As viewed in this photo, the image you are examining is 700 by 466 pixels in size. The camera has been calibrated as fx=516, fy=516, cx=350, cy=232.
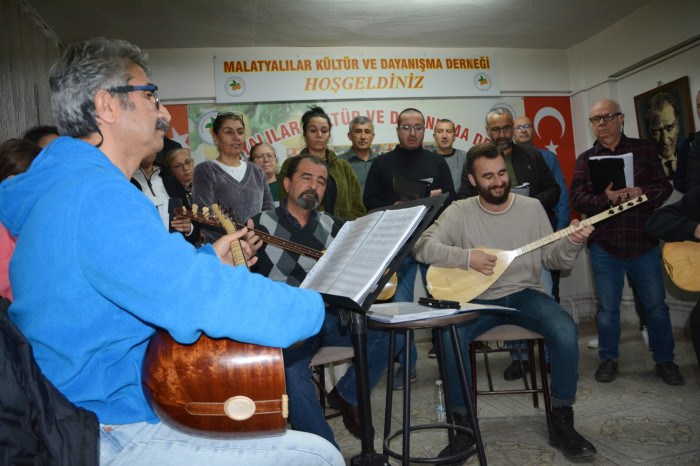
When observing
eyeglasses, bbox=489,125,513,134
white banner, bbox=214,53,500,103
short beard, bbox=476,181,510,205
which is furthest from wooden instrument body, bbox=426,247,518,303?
white banner, bbox=214,53,500,103

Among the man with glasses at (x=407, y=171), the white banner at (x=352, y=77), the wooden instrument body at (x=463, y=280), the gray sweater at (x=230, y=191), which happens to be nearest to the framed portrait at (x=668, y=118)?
the white banner at (x=352, y=77)

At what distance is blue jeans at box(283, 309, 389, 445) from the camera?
7.25 ft

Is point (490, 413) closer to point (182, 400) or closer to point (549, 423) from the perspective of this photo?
point (549, 423)

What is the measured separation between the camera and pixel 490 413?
310 centimetres

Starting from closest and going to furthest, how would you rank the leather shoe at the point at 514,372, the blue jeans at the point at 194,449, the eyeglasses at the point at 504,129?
the blue jeans at the point at 194,449, the leather shoe at the point at 514,372, the eyeglasses at the point at 504,129

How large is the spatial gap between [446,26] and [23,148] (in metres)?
4.32

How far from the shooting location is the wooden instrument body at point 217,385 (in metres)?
1.06

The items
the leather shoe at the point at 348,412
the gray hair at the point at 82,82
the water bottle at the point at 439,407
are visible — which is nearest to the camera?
the gray hair at the point at 82,82

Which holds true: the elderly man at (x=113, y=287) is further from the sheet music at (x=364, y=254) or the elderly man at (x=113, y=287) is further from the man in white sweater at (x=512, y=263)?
the man in white sweater at (x=512, y=263)

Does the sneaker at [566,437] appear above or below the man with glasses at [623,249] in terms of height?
below

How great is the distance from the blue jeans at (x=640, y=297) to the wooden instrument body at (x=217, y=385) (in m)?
3.23

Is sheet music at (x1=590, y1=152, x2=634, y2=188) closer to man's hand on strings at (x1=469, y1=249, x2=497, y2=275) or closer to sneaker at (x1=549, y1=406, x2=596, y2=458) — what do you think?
man's hand on strings at (x1=469, y1=249, x2=497, y2=275)

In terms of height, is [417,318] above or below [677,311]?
above

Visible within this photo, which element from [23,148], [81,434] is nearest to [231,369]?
[81,434]
